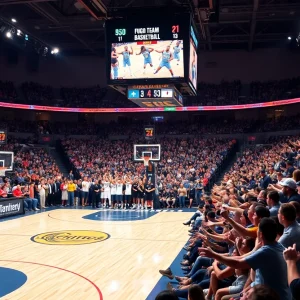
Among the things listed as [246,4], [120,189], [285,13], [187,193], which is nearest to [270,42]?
[285,13]

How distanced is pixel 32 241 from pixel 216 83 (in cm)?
2514

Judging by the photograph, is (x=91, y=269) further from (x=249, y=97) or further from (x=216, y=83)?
(x=216, y=83)

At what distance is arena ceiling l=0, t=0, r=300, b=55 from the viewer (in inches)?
804

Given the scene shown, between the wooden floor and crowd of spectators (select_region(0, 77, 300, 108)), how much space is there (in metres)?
17.1

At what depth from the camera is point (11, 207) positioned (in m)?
16.9

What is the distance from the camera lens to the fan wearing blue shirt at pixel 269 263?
121 inches

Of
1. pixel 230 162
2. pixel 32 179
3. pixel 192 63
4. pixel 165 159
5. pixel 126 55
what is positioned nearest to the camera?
pixel 126 55

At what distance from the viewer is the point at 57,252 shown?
9984 mm

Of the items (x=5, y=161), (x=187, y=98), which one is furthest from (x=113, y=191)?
(x=187, y=98)

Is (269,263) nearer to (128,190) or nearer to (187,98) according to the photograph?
(128,190)

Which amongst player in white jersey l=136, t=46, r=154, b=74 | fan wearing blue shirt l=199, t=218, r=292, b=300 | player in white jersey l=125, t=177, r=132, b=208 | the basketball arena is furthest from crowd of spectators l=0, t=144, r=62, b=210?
fan wearing blue shirt l=199, t=218, r=292, b=300

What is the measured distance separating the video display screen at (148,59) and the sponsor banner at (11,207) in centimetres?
820

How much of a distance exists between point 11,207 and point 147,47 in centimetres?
990

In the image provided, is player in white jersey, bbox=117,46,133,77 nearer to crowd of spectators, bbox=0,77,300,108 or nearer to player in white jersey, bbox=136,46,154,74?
player in white jersey, bbox=136,46,154,74
